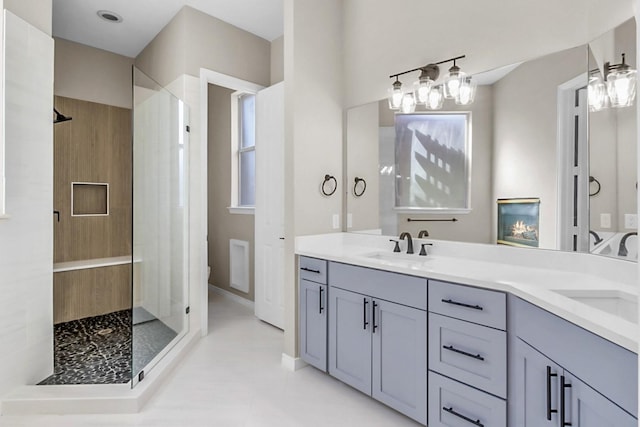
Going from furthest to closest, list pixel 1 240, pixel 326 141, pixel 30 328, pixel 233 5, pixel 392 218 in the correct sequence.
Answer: pixel 233 5 < pixel 326 141 < pixel 392 218 < pixel 30 328 < pixel 1 240

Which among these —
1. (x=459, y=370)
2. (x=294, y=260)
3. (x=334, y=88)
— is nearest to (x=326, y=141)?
(x=334, y=88)

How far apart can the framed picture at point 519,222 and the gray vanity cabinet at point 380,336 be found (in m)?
0.63

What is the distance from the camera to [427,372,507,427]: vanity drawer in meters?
1.49

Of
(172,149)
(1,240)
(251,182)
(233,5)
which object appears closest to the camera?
(1,240)

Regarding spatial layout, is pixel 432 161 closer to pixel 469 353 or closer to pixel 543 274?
pixel 543 274

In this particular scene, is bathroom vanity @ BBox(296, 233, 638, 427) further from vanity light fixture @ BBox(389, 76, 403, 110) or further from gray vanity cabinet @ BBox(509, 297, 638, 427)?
vanity light fixture @ BBox(389, 76, 403, 110)

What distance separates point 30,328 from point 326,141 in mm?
2306

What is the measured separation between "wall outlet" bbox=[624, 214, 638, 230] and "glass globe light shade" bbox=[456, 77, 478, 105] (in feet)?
3.35

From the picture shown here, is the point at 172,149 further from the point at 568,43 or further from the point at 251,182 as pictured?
the point at 568,43

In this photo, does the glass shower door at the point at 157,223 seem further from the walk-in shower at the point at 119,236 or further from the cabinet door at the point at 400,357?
the cabinet door at the point at 400,357

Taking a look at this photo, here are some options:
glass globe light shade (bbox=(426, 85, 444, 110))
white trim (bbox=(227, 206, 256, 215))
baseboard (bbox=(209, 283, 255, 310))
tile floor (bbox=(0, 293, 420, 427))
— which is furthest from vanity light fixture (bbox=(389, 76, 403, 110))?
baseboard (bbox=(209, 283, 255, 310))

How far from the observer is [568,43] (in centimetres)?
170

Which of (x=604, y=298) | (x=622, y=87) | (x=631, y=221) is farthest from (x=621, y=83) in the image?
→ (x=604, y=298)

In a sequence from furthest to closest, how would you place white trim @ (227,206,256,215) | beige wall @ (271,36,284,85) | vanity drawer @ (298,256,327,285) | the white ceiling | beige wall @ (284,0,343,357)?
white trim @ (227,206,256,215)
beige wall @ (271,36,284,85)
the white ceiling
beige wall @ (284,0,343,357)
vanity drawer @ (298,256,327,285)
